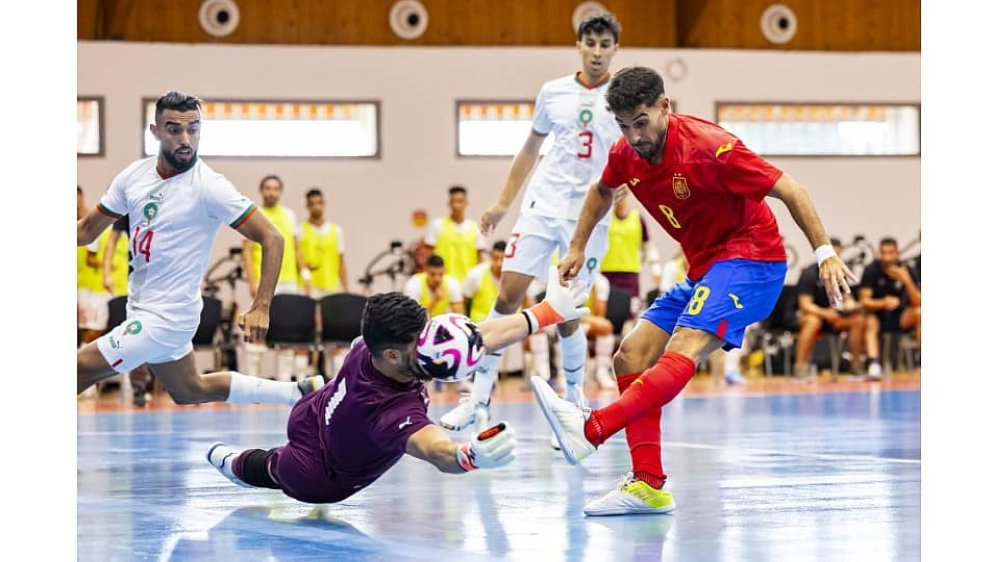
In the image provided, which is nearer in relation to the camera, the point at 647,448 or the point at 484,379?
the point at 647,448

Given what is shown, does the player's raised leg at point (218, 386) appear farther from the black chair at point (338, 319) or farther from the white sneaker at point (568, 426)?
the black chair at point (338, 319)

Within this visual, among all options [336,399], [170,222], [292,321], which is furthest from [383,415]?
[292,321]

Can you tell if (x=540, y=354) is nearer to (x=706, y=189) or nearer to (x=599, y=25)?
(x=599, y=25)

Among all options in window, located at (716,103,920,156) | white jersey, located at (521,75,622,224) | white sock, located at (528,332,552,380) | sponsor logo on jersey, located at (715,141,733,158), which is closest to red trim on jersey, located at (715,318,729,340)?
sponsor logo on jersey, located at (715,141,733,158)

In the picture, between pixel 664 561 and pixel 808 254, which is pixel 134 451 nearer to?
pixel 664 561

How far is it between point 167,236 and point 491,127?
1354 cm

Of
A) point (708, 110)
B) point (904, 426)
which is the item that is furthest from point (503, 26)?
point (904, 426)

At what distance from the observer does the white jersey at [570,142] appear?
909 cm

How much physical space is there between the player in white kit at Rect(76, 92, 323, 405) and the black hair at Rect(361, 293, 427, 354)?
64.8 inches

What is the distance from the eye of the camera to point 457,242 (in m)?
17.6

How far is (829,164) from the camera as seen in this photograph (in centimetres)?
2178

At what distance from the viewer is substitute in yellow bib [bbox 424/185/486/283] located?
17.5 metres

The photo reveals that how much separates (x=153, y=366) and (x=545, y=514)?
2701 millimetres

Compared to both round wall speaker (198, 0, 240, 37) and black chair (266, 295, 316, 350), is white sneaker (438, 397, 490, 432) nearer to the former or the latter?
black chair (266, 295, 316, 350)
